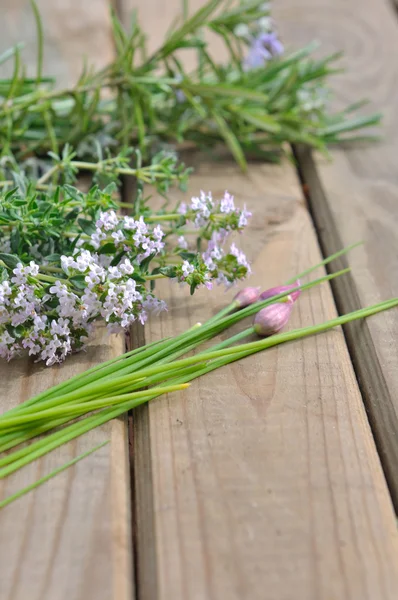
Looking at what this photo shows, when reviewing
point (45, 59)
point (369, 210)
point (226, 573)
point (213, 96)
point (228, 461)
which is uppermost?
point (45, 59)

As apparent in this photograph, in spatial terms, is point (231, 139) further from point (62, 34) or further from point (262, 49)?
point (62, 34)

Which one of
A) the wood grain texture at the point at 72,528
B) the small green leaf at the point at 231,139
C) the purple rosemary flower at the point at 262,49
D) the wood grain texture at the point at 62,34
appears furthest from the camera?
the wood grain texture at the point at 62,34

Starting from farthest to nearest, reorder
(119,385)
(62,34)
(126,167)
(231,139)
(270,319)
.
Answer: (62,34), (231,139), (126,167), (270,319), (119,385)

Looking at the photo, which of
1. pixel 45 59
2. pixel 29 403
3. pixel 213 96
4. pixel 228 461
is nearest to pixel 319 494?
pixel 228 461

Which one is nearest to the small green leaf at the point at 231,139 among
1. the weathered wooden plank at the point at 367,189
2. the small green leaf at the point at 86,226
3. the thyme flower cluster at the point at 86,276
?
the weathered wooden plank at the point at 367,189

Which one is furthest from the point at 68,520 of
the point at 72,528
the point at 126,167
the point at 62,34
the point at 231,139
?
the point at 62,34

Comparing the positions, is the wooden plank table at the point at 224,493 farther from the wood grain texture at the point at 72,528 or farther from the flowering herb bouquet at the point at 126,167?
the flowering herb bouquet at the point at 126,167

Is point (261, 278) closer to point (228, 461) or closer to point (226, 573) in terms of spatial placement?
point (228, 461)
